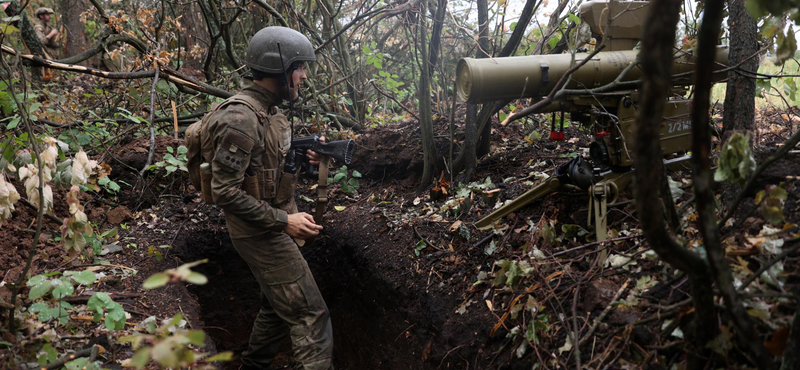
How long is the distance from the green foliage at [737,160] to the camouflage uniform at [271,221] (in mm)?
2314

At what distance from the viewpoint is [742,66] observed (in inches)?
102

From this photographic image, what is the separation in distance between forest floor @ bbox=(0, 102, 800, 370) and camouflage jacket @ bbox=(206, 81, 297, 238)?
3.45 feet

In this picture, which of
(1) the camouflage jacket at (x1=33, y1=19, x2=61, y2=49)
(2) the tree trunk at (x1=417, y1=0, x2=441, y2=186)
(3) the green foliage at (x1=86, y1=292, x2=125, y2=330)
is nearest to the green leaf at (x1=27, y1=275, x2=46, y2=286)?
(3) the green foliage at (x1=86, y1=292, x2=125, y2=330)

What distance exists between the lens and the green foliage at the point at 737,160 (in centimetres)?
173

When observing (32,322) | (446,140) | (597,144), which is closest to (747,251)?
(597,144)

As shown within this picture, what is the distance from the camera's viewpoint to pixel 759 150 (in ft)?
8.79

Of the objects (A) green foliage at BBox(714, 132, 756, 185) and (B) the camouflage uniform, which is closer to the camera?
(A) green foliage at BBox(714, 132, 756, 185)

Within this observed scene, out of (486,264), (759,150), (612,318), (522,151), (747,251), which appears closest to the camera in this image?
(747,251)

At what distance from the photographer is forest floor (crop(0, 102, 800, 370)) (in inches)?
87.0

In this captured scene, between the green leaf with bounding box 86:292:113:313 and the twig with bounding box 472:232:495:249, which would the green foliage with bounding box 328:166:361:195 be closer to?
the twig with bounding box 472:232:495:249

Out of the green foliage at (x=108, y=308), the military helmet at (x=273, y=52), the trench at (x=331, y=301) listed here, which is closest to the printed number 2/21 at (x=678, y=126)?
the trench at (x=331, y=301)

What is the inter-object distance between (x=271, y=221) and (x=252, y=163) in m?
0.38

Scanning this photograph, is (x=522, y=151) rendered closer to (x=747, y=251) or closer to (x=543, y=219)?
(x=543, y=219)

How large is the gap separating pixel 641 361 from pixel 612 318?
27 centimetres
